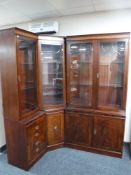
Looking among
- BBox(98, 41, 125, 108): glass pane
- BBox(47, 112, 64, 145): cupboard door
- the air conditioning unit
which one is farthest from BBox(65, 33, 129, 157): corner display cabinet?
the air conditioning unit

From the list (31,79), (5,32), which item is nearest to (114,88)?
(31,79)

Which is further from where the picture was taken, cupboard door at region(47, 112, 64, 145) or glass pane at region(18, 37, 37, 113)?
cupboard door at region(47, 112, 64, 145)

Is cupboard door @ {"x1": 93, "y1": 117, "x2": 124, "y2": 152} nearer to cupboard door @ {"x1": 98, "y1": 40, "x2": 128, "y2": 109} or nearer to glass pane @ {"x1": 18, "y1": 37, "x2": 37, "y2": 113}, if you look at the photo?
cupboard door @ {"x1": 98, "y1": 40, "x2": 128, "y2": 109}

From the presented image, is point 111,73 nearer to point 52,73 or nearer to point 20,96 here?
point 52,73

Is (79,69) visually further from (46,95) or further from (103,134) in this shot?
(103,134)

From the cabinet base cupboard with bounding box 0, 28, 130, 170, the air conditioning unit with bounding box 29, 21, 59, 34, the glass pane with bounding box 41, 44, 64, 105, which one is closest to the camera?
the cabinet base cupboard with bounding box 0, 28, 130, 170

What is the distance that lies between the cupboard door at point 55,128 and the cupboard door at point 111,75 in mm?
777

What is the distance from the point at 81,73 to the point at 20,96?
122 cm

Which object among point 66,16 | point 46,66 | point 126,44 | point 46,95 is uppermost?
point 66,16

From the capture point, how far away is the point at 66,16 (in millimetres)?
3129

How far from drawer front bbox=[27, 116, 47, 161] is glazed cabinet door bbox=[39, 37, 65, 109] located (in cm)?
34

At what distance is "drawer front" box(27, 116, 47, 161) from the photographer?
7.86ft

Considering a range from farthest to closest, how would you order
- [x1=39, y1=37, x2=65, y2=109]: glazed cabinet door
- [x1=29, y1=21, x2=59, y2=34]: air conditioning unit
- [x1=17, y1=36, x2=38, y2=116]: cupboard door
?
[x1=29, y1=21, x2=59, y2=34]: air conditioning unit → [x1=39, y1=37, x2=65, y2=109]: glazed cabinet door → [x1=17, y1=36, x2=38, y2=116]: cupboard door

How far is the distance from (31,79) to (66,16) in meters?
1.45
